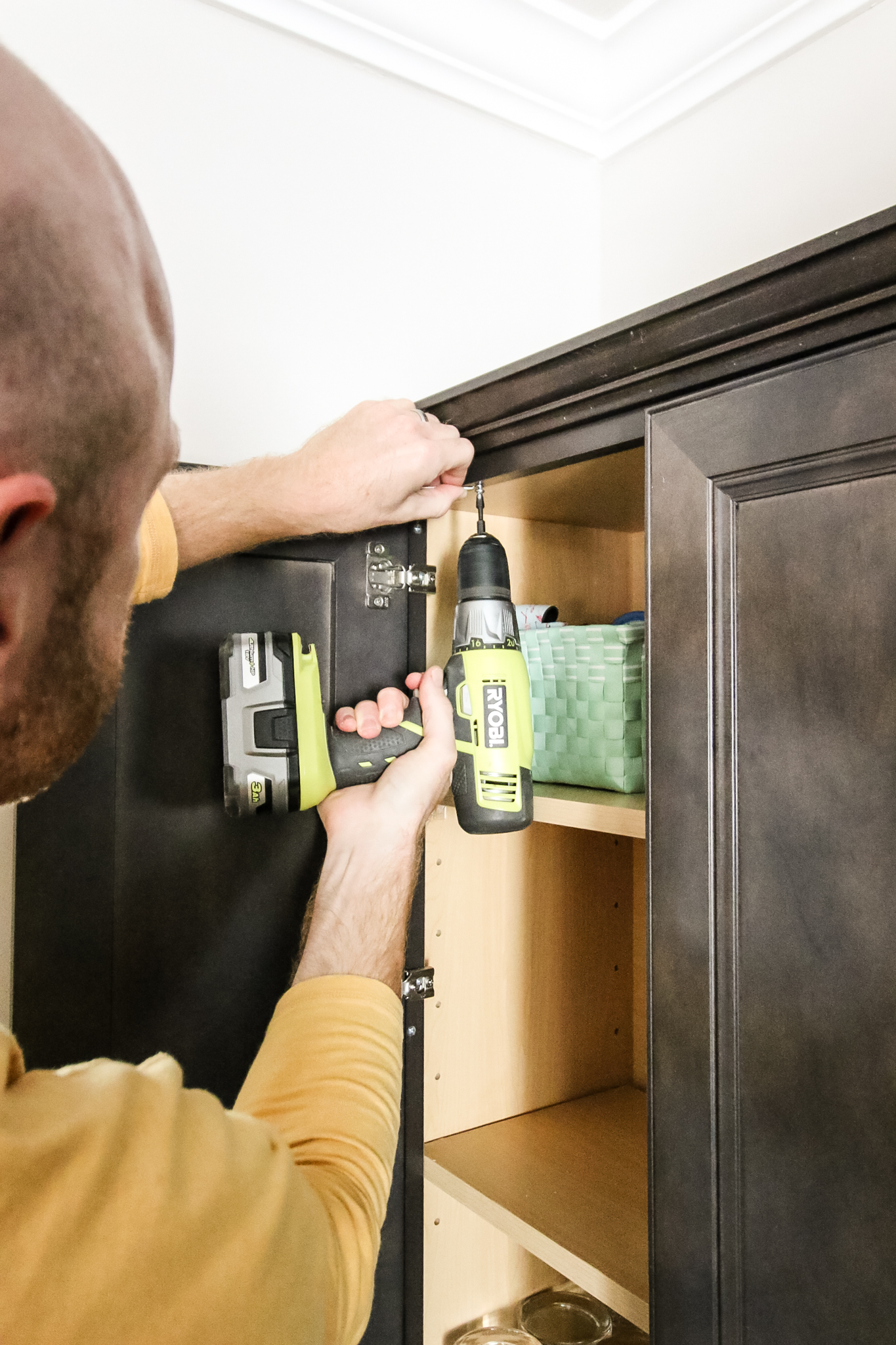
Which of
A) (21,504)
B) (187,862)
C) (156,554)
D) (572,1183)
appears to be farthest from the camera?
(572,1183)

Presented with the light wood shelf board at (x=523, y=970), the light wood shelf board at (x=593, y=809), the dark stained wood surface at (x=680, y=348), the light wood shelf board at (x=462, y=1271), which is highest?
the dark stained wood surface at (x=680, y=348)

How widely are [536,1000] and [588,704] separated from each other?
1.78 ft

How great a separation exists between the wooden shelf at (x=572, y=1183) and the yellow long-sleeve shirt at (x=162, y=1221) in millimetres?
394

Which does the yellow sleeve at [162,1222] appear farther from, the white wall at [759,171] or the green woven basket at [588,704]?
the white wall at [759,171]

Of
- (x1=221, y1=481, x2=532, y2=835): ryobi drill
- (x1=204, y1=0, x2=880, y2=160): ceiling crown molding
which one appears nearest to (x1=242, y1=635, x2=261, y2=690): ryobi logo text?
(x1=221, y1=481, x2=532, y2=835): ryobi drill

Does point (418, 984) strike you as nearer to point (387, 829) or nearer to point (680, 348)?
point (387, 829)

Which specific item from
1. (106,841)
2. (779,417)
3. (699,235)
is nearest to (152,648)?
(106,841)

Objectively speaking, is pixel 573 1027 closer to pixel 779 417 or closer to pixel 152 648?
pixel 152 648

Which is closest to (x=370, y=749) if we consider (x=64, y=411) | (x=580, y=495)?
(x=580, y=495)

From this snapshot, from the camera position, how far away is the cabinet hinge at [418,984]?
1.09 m

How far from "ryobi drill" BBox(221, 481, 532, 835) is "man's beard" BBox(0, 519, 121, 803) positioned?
1.41ft

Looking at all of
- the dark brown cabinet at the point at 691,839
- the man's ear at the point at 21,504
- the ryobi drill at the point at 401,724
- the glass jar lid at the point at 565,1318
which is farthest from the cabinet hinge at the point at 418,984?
the man's ear at the point at 21,504

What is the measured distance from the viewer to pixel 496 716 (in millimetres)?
970

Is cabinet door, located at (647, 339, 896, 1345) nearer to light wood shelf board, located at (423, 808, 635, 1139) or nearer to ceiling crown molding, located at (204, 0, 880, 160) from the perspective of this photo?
light wood shelf board, located at (423, 808, 635, 1139)
